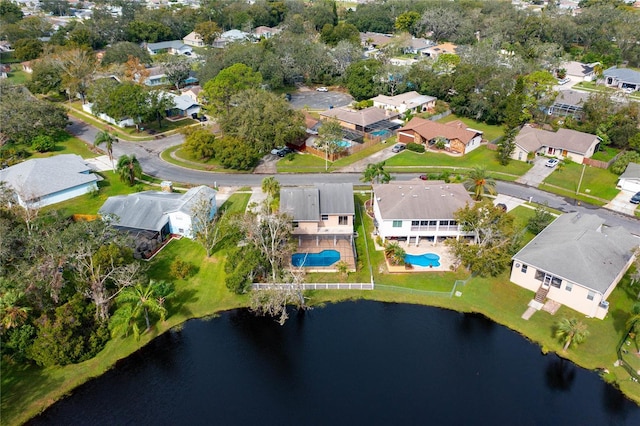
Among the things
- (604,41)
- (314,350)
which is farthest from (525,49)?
(314,350)

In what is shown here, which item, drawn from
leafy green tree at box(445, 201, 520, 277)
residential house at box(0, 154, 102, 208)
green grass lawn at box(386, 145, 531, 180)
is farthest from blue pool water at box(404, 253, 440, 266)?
residential house at box(0, 154, 102, 208)

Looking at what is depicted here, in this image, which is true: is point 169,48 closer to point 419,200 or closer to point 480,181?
point 480,181

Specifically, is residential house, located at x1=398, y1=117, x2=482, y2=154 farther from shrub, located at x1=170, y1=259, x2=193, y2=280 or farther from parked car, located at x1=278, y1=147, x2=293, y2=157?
shrub, located at x1=170, y1=259, x2=193, y2=280

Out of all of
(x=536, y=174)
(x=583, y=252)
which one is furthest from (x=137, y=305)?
(x=536, y=174)

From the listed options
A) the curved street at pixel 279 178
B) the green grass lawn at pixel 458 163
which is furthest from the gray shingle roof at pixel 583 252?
the green grass lawn at pixel 458 163

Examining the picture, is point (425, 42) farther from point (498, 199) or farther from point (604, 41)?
point (498, 199)
